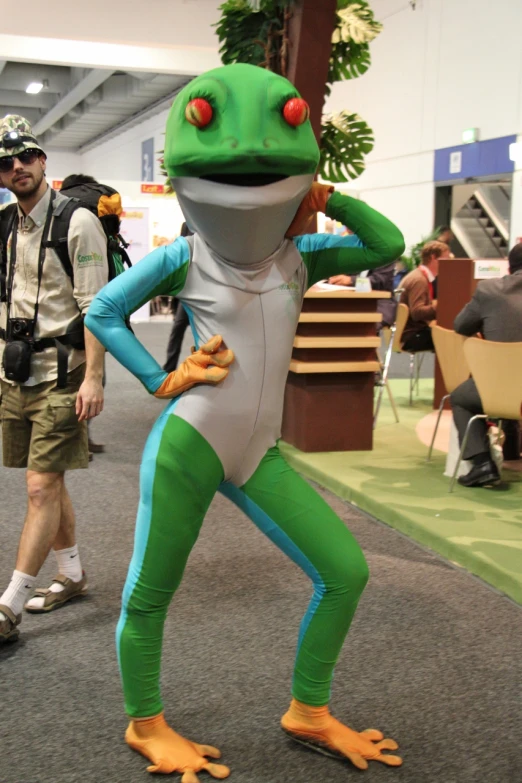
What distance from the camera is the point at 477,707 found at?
253cm

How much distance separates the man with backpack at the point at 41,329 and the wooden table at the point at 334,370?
8.01 feet

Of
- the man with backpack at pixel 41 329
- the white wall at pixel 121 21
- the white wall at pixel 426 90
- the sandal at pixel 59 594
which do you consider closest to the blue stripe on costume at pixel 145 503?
the man with backpack at pixel 41 329

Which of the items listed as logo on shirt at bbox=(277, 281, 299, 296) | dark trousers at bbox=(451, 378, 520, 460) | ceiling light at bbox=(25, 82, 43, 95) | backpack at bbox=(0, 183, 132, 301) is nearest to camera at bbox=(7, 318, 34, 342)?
backpack at bbox=(0, 183, 132, 301)

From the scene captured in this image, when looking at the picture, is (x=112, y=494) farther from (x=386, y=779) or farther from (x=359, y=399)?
(x=386, y=779)

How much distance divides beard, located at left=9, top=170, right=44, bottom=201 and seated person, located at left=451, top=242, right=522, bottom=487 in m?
2.69

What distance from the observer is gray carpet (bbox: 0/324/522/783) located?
2.25 m

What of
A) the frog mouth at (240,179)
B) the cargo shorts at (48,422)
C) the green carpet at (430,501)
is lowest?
the green carpet at (430,501)

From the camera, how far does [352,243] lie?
7.38 feet

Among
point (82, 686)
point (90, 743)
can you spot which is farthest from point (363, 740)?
point (82, 686)

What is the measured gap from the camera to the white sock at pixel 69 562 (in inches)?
128

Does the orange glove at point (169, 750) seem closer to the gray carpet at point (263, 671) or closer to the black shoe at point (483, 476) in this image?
the gray carpet at point (263, 671)

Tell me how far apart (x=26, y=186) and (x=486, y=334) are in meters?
2.77

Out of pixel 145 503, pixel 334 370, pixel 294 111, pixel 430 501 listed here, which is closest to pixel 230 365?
pixel 145 503

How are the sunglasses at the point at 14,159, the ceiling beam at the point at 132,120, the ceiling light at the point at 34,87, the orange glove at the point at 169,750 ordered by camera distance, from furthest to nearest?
the ceiling beam at the point at 132,120 < the ceiling light at the point at 34,87 < the sunglasses at the point at 14,159 < the orange glove at the point at 169,750
